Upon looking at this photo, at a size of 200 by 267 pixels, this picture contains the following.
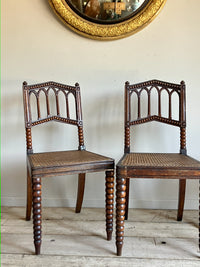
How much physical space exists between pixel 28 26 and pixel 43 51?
0.19 metres

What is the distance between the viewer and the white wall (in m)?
1.76

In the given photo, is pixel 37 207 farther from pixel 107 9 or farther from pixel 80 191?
pixel 107 9

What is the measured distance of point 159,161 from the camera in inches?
52.3

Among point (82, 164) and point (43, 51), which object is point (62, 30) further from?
point (82, 164)

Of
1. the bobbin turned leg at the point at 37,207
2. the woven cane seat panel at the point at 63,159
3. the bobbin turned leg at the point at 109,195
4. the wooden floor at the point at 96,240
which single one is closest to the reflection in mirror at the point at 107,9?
the woven cane seat panel at the point at 63,159

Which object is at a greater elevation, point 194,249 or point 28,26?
point 28,26

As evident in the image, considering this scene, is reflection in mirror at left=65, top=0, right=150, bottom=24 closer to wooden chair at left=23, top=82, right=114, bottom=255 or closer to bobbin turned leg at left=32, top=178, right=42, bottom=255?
wooden chair at left=23, top=82, right=114, bottom=255

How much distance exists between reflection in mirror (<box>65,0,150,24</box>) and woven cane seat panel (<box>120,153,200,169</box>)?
883 mm

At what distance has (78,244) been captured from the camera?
1.40m

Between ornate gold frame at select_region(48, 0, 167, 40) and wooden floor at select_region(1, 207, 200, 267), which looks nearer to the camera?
wooden floor at select_region(1, 207, 200, 267)

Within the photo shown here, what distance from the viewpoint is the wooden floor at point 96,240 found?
1252 mm

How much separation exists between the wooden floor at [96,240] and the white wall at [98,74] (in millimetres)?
160

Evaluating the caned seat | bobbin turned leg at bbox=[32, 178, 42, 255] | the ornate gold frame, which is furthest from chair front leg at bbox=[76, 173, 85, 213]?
the ornate gold frame

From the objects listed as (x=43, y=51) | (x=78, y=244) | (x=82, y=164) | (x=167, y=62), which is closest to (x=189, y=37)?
(x=167, y=62)
